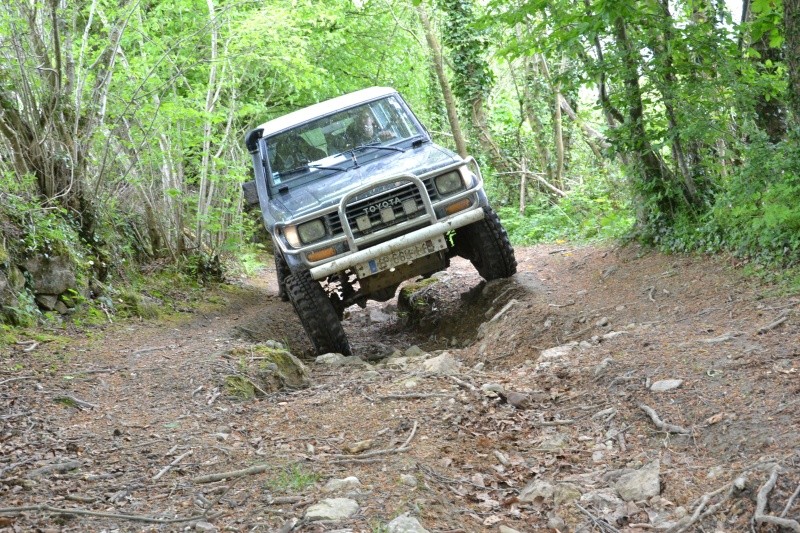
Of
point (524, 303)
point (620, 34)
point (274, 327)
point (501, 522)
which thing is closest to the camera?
point (501, 522)

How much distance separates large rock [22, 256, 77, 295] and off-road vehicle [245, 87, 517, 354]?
2019mm

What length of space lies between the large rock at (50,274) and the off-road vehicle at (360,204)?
202 cm

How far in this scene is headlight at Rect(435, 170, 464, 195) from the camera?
7.05m

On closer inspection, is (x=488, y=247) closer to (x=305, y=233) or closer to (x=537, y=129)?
(x=305, y=233)

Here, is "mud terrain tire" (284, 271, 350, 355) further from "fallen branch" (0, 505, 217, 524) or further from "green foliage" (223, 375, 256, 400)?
"fallen branch" (0, 505, 217, 524)

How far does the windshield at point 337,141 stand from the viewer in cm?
778

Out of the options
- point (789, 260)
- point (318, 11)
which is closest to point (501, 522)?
point (789, 260)

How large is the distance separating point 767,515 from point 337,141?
19.2 ft

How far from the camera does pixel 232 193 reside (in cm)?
1316

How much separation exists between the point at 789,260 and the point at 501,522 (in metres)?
3.81

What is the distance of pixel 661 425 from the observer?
3896 millimetres

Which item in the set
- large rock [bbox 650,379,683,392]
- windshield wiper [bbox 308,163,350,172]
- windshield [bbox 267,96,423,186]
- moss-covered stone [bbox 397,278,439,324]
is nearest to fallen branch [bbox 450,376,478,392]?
large rock [bbox 650,379,683,392]

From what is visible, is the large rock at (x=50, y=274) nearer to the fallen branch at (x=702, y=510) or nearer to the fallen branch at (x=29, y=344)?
the fallen branch at (x=29, y=344)

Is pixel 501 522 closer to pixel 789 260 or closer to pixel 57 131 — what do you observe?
pixel 789 260
